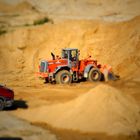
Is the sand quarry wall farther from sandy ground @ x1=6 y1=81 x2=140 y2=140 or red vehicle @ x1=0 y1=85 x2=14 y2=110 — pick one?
red vehicle @ x1=0 y1=85 x2=14 y2=110

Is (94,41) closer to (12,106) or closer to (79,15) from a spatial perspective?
(79,15)

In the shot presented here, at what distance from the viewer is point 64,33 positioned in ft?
137

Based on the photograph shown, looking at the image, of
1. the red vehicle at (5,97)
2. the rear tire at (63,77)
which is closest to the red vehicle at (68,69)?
the rear tire at (63,77)

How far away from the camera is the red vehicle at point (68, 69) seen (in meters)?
30.9

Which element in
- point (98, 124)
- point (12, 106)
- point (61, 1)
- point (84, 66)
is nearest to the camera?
point (98, 124)

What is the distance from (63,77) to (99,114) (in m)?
11.1

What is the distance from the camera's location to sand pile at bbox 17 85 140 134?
19.8 metres

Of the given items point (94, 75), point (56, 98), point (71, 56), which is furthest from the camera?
point (94, 75)

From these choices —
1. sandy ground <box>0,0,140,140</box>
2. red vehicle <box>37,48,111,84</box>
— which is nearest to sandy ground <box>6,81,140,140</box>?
sandy ground <box>0,0,140,140</box>

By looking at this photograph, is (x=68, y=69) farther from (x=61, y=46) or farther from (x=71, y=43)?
(x=71, y=43)

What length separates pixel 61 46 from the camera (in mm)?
40719

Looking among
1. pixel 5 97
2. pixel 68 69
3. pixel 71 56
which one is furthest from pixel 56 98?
pixel 71 56

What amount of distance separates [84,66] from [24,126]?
40.7 feet

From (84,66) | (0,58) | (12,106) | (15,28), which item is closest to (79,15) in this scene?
(15,28)
